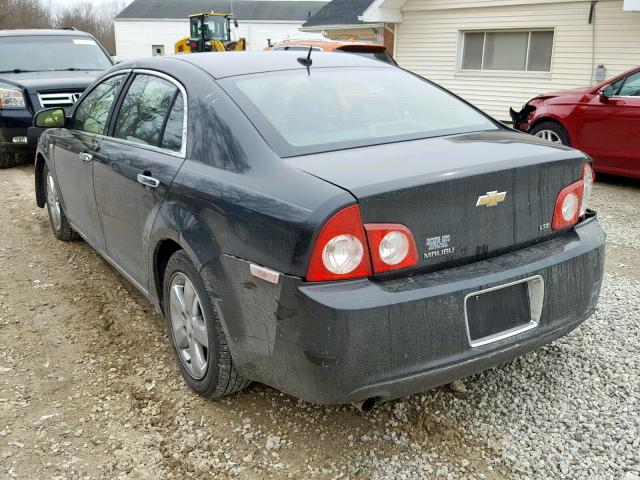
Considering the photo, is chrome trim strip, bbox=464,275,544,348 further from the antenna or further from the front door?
the front door

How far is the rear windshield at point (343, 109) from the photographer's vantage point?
2.82m

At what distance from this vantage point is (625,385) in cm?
311

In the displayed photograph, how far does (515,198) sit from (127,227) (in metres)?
2.15

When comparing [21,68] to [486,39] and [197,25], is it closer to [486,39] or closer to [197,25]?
[486,39]

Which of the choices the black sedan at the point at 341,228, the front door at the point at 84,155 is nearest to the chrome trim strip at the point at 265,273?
the black sedan at the point at 341,228

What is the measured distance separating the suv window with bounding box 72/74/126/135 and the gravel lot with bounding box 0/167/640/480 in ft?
4.35

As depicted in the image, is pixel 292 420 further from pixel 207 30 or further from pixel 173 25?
pixel 173 25

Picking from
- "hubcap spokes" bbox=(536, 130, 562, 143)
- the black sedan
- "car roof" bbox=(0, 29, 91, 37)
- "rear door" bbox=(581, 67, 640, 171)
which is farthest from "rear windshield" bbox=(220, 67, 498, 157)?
"car roof" bbox=(0, 29, 91, 37)

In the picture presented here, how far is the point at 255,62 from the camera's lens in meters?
3.39

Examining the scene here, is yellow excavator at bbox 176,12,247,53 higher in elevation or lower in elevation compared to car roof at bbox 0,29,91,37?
higher

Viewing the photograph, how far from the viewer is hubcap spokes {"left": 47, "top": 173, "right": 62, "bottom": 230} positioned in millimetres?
5387

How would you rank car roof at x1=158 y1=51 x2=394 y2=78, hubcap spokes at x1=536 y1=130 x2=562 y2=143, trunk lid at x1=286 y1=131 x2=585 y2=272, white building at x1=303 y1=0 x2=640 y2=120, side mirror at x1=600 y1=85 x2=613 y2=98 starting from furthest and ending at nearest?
white building at x1=303 y1=0 x2=640 y2=120, hubcap spokes at x1=536 y1=130 x2=562 y2=143, side mirror at x1=600 y1=85 x2=613 y2=98, car roof at x1=158 y1=51 x2=394 y2=78, trunk lid at x1=286 y1=131 x2=585 y2=272

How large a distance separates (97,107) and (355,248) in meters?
2.80

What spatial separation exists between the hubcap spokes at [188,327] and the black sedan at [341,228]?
1cm
